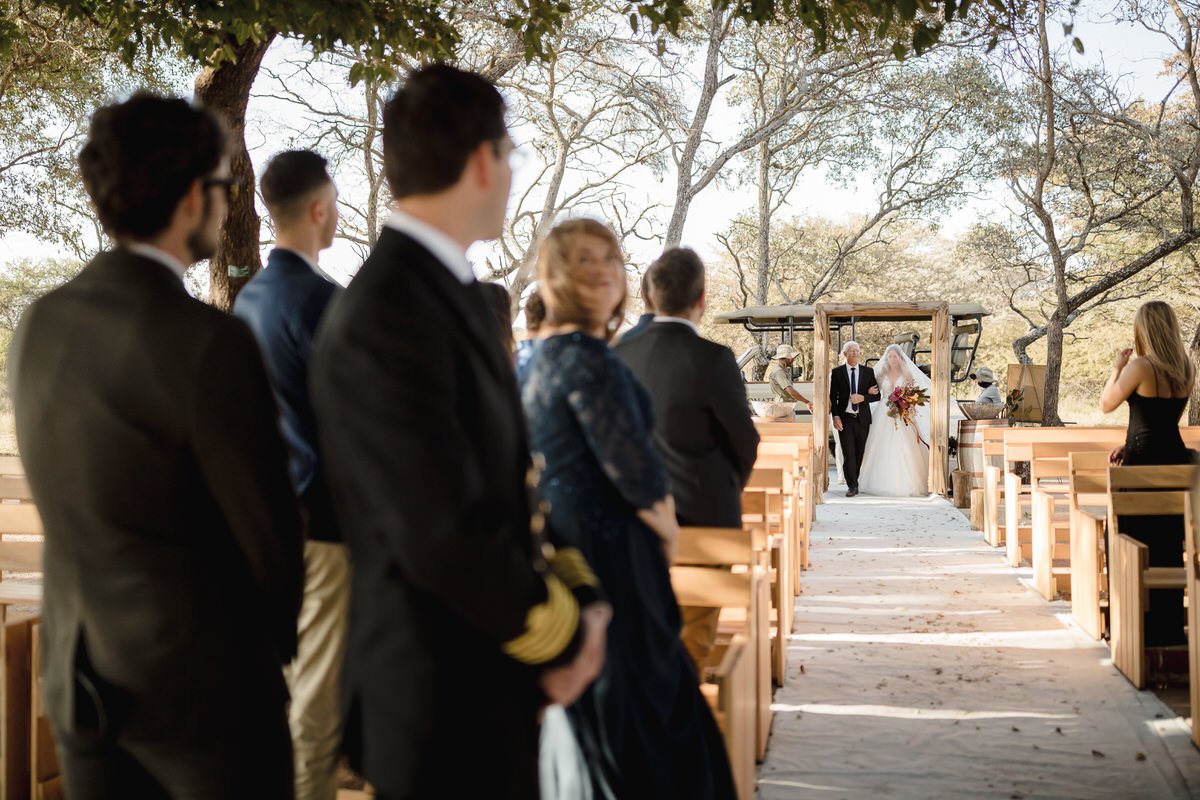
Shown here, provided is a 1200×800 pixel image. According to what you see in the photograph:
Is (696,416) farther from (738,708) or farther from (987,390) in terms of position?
(987,390)

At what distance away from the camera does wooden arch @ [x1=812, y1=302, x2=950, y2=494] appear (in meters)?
14.7

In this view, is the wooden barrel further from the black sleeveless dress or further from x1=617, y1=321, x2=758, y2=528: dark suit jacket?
x1=617, y1=321, x2=758, y2=528: dark suit jacket

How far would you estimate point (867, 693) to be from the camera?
18.7 feet

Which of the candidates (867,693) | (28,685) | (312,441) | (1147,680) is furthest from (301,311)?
(1147,680)

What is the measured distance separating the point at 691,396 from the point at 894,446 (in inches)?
471

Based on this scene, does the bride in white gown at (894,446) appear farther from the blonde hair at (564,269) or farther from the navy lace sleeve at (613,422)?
the navy lace sleeve at (613,422)

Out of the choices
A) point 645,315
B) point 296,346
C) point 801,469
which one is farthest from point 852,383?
point 296,346

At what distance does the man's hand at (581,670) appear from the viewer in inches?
68.9

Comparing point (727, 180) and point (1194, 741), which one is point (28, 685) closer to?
point (1194, 741)

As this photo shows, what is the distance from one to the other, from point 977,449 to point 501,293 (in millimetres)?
11784

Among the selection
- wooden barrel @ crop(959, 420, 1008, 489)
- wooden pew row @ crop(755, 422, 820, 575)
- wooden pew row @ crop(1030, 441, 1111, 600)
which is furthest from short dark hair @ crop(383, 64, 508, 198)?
wooden barrel @ crop(959, 420, 1008, 489)

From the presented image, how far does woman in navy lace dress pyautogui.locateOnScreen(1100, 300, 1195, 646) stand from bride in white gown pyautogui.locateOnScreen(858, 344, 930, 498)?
888 cm

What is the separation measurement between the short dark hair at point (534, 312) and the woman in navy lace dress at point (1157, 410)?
125 inches

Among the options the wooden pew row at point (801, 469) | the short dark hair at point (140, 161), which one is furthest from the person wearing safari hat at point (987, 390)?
the short dark hair at point (140, 161)
